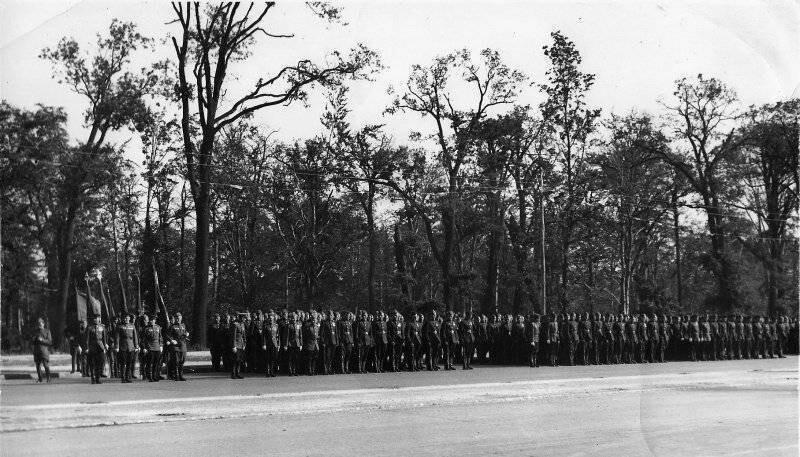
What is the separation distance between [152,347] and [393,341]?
674cm

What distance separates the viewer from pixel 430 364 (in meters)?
23.4

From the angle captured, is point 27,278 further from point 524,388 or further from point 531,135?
point 524,388

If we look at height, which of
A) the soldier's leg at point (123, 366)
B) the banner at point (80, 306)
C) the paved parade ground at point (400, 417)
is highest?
the banner at point (80, 306)

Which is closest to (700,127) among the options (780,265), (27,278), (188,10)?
(780,265)

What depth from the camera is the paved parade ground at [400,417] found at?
9422mm

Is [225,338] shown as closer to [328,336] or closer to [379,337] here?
[328,336]

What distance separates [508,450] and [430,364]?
14186mm

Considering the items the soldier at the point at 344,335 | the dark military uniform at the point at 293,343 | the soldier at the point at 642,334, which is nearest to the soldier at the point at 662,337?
the soldier at the point at 642,334

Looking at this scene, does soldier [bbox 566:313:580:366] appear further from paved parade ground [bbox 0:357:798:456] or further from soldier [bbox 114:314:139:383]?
soldier [bbox 114:314:139:383]

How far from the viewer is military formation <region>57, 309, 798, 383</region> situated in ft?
60.4

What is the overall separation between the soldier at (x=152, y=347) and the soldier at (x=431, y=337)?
7.45m

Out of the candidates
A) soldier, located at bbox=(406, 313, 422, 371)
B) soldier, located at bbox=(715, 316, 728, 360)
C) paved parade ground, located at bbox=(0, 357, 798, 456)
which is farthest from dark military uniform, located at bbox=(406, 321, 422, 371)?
soldier, located at bbox=(715, 316, 728, 360)

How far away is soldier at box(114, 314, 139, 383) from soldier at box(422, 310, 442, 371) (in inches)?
312

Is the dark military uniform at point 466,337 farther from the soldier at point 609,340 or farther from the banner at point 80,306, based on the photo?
the banner at point 80,306
